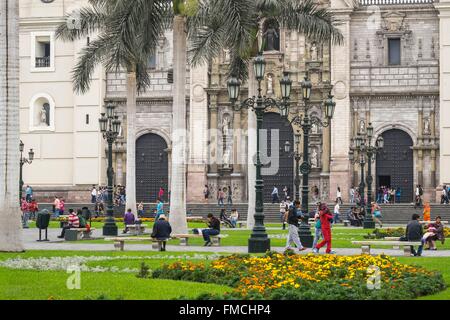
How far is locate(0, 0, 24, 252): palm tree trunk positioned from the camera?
24.8 metres

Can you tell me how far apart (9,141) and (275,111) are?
32.0m

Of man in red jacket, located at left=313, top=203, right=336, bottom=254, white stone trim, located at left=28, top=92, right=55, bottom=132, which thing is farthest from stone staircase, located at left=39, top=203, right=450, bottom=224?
man in red jacket, located at left=313, top=203, right=336, bottom=254

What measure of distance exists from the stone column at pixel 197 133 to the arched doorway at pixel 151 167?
176cm

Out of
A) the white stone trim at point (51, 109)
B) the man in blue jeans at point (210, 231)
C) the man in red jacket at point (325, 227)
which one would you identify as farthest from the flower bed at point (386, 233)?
the white stone trim at point (51, 109)

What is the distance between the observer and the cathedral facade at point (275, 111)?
173ft

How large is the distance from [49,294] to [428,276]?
267 inches

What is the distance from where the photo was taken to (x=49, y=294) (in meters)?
15.6

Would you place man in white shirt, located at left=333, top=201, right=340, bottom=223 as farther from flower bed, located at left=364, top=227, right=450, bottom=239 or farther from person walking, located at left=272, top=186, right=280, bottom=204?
flower bed, located at left=364, top=227, right=450, bottom=239

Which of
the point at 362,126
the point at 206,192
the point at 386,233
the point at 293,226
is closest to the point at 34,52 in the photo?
the point at 206,192

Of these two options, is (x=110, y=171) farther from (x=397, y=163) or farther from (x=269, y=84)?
(x=397, y=163)

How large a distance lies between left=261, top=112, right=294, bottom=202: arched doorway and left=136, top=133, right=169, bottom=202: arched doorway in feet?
18.7

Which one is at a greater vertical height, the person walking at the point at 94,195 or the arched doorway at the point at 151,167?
the arched doorway at the point at 151,167

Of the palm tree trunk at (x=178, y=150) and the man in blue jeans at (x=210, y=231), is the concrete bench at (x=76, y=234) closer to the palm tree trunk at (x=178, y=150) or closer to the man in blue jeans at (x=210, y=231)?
the palm tree trunk at (x=178, y=150)
